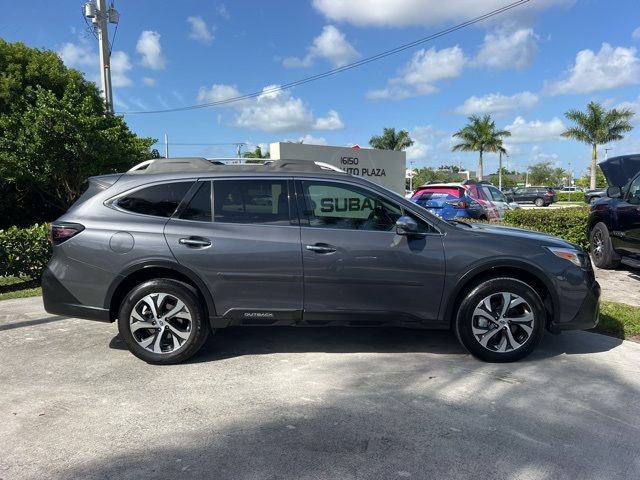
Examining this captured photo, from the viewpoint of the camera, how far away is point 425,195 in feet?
43.7

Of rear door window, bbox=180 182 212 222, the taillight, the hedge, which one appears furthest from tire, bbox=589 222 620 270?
the hedge

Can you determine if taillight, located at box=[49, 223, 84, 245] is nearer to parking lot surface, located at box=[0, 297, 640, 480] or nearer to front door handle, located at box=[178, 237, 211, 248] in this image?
front door handle, located at box=[178, 237, 211, 248]

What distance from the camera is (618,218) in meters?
7.80

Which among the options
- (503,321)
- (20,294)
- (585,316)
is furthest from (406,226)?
(20,294)

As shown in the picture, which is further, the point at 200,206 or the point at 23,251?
the point at 23,251

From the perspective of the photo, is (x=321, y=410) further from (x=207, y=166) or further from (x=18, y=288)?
(x=18, y=288)

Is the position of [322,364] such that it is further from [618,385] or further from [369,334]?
[618,385]

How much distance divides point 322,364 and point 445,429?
142cm

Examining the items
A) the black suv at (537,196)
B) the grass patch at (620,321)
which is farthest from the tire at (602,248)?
the black suv at (537,196)

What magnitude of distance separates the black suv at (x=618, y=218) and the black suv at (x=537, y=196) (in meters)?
35.1

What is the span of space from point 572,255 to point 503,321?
0.88 m

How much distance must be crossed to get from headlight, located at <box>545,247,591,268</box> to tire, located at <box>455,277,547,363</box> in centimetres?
41

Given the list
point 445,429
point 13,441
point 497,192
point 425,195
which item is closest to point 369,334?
point 445,429

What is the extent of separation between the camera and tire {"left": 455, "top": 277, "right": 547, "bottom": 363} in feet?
14.1
